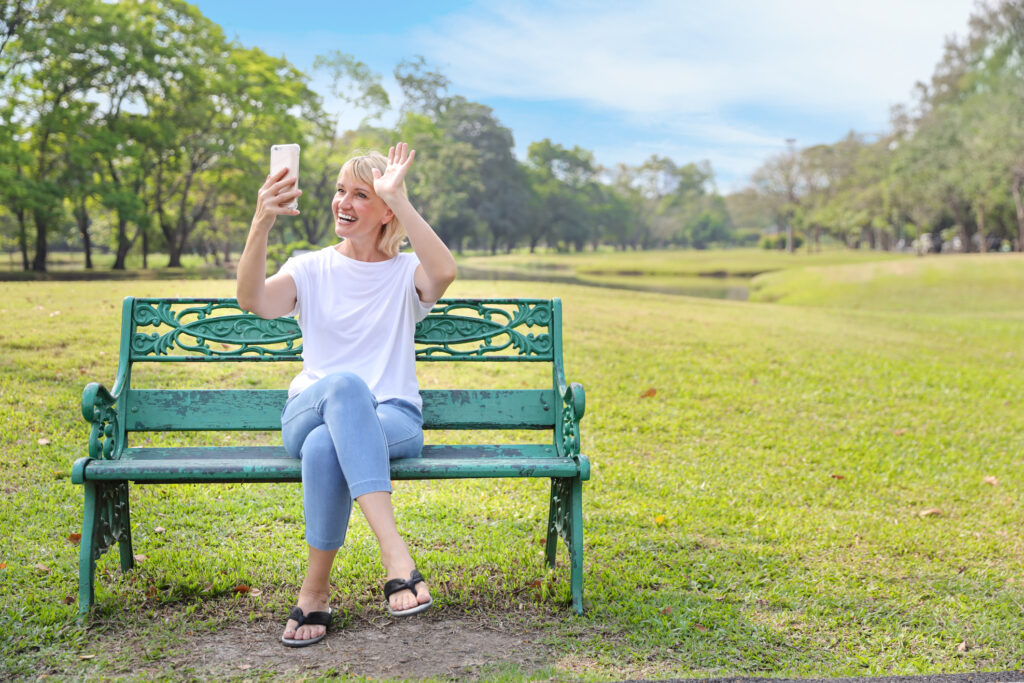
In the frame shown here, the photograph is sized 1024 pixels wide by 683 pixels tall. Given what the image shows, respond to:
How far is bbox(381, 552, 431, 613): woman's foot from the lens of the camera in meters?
2.37

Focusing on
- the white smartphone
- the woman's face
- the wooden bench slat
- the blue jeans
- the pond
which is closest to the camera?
the blue jeans

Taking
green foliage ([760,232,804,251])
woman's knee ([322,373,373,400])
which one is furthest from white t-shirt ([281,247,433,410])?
green foliage ([760,232,804,251])

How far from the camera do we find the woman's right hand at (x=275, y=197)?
2.60m

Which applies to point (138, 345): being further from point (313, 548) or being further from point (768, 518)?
point (768, 518)

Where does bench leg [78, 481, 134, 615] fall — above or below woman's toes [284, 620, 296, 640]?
above

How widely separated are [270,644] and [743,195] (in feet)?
215

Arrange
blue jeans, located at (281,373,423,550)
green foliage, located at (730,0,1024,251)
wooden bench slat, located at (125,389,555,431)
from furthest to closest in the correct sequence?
green foliage, located at (730,0,1024,251)
wooden bench slat, located at (125,389,555,431)
blue jeans, located at (281,373,423,550)

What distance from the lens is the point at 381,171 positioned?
9.41 feet

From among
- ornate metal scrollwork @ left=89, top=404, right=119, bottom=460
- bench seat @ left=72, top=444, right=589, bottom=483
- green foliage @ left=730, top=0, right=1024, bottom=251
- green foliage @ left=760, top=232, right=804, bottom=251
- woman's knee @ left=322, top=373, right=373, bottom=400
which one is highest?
green foliage @ left=730, top=0, right=1024, bottom=251

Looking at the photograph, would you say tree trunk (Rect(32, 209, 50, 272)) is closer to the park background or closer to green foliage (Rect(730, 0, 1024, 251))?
the park background

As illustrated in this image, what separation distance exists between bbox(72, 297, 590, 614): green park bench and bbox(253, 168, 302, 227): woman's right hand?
0.76 meters

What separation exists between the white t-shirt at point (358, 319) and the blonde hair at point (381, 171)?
0.22 ft

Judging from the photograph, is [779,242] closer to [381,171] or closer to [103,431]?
[381,171]

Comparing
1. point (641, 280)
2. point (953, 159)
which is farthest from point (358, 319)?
point (953, 159)
